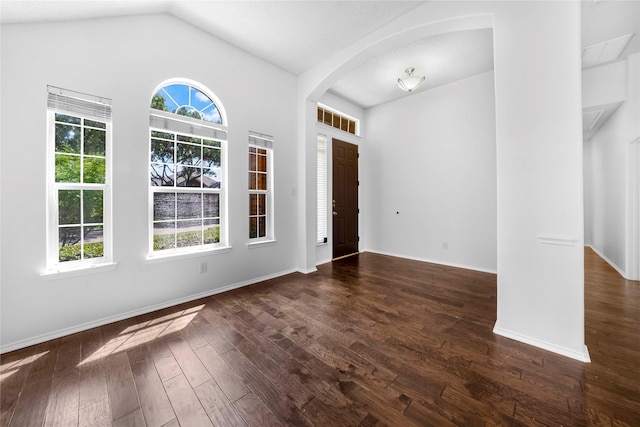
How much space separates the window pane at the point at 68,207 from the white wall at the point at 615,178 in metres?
6.85

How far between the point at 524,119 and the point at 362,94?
11.3ft

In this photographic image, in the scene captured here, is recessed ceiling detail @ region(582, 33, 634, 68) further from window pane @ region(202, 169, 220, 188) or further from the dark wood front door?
window pane @ region(202, 169, 220, 188)

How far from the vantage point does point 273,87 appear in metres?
3.82

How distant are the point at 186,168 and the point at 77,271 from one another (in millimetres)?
1481

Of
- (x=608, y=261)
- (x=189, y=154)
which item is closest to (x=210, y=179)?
(x=189, y=154)

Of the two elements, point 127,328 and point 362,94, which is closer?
point 127,328

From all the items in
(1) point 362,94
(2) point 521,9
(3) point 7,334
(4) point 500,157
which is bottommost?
(3) point 7,334

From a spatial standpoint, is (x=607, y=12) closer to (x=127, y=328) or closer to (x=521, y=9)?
(x=521, y=9)

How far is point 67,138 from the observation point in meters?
2.28

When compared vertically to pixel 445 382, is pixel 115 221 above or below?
above

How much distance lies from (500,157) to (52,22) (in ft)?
13.9

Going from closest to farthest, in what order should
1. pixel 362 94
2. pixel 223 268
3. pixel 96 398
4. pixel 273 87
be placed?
pixel 96 398
pixel 223 268
pixel 273 87
pixel 362 94

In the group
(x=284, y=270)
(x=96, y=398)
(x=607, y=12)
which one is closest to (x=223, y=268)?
(x=284, y=270)

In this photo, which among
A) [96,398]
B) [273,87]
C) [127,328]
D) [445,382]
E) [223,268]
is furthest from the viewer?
[273,87]
